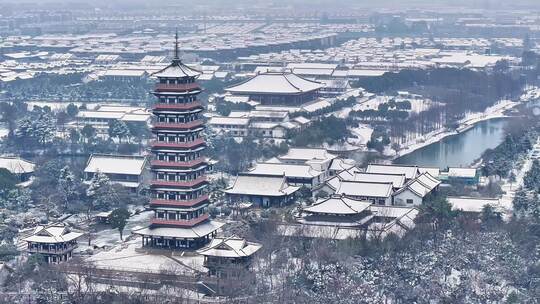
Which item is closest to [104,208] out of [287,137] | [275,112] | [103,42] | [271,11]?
[287,137]

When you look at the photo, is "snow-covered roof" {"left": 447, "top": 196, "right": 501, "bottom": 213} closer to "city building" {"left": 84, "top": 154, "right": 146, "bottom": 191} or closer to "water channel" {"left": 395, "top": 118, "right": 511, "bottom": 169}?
"water channel" {"left": 395, "top": 118, "right": 511, "bottom": 169}

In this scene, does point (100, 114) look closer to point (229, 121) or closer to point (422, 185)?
point (229, 121)

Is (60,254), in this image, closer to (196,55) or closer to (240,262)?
(240,262)

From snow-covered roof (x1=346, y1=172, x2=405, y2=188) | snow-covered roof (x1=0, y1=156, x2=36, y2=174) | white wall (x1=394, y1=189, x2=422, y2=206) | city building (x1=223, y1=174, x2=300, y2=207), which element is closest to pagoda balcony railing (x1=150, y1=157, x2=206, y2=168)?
city building (x1=223, y1=174, x2=300, y2=207)

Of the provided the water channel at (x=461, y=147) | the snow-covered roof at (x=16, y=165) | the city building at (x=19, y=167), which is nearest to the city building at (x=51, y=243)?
the city building at (x=19, y=167)

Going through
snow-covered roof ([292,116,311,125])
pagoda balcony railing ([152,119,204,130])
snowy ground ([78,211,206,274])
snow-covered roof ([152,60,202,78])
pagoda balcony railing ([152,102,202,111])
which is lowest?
snowy ground ([78,211,206,274])

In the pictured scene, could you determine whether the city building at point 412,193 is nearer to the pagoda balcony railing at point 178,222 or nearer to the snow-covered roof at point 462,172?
the snow-covered roof at point 462,172
